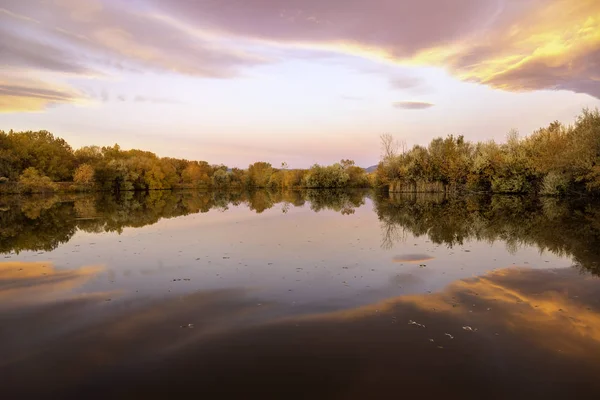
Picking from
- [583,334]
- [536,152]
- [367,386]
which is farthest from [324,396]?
[536,152]

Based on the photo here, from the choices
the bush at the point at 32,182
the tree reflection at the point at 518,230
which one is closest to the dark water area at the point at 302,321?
the tree reflection at the point at 518,230

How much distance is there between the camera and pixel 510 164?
52625 millimetres

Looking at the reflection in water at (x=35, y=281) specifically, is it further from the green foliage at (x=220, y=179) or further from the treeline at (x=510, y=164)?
the green foliage at (x=220, y=179)

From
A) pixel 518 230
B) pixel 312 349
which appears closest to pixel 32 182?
pixel 518 230

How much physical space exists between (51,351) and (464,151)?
67.0 m

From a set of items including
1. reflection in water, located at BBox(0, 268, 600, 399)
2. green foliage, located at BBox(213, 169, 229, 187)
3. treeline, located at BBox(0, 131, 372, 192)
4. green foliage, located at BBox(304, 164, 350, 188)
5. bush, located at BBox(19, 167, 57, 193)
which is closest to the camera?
reflection in water, located at BBox(0, 268, 600, 399)

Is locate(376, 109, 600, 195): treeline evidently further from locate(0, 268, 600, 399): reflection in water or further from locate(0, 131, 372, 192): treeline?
locate(0, 268, 600, 399): reflection in water

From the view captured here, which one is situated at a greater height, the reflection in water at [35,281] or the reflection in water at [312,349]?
the reflection in water at [35,281]

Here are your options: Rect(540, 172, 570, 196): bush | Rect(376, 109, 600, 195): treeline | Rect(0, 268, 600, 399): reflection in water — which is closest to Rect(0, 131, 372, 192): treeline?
Rect(376, 109, 600, 195): treeline

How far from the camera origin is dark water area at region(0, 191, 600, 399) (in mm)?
5418

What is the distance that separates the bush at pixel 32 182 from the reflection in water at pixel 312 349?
246 ft

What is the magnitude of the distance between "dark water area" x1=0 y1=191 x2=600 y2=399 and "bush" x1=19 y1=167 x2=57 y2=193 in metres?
65.1

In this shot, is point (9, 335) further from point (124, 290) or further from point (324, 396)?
point (324, 396)

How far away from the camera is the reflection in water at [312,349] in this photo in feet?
17.4
